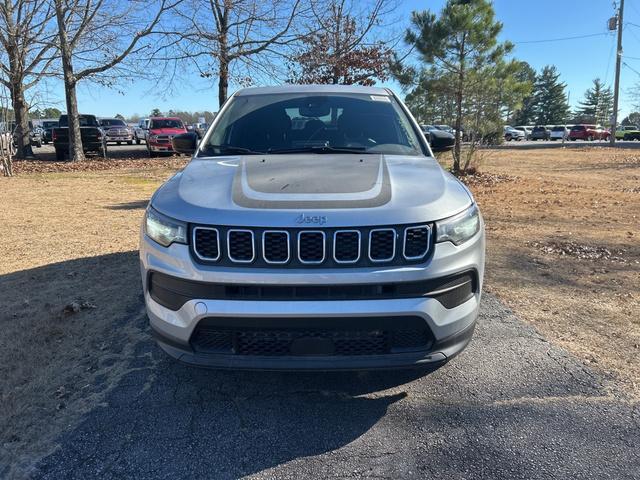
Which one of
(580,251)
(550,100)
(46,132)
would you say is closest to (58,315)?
(580,251)

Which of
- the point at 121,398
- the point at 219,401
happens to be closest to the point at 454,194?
the point at 219,401

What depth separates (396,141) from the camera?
12.9 feet

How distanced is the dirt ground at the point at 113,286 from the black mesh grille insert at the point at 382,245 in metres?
1.84

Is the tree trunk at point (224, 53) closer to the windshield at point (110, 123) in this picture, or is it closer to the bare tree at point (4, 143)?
the bare tree at point (4, 143)

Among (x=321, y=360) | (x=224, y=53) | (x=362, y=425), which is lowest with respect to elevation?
(x=362, y=425)

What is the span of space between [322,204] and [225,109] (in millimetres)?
2219

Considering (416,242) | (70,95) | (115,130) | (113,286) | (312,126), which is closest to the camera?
(416,242)

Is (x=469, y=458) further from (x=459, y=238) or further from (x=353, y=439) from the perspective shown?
(x=459, y=238)

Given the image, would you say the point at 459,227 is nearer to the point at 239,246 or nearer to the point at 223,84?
the point at 239,246

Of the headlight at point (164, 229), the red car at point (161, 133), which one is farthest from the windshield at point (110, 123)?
the headlight at point (164, 229)

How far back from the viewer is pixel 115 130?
99.8ft

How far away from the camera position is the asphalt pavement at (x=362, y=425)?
2.37m

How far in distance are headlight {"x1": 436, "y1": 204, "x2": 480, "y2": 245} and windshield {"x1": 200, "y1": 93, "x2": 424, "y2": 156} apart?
1.14 metres

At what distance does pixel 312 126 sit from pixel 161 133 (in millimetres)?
20129
